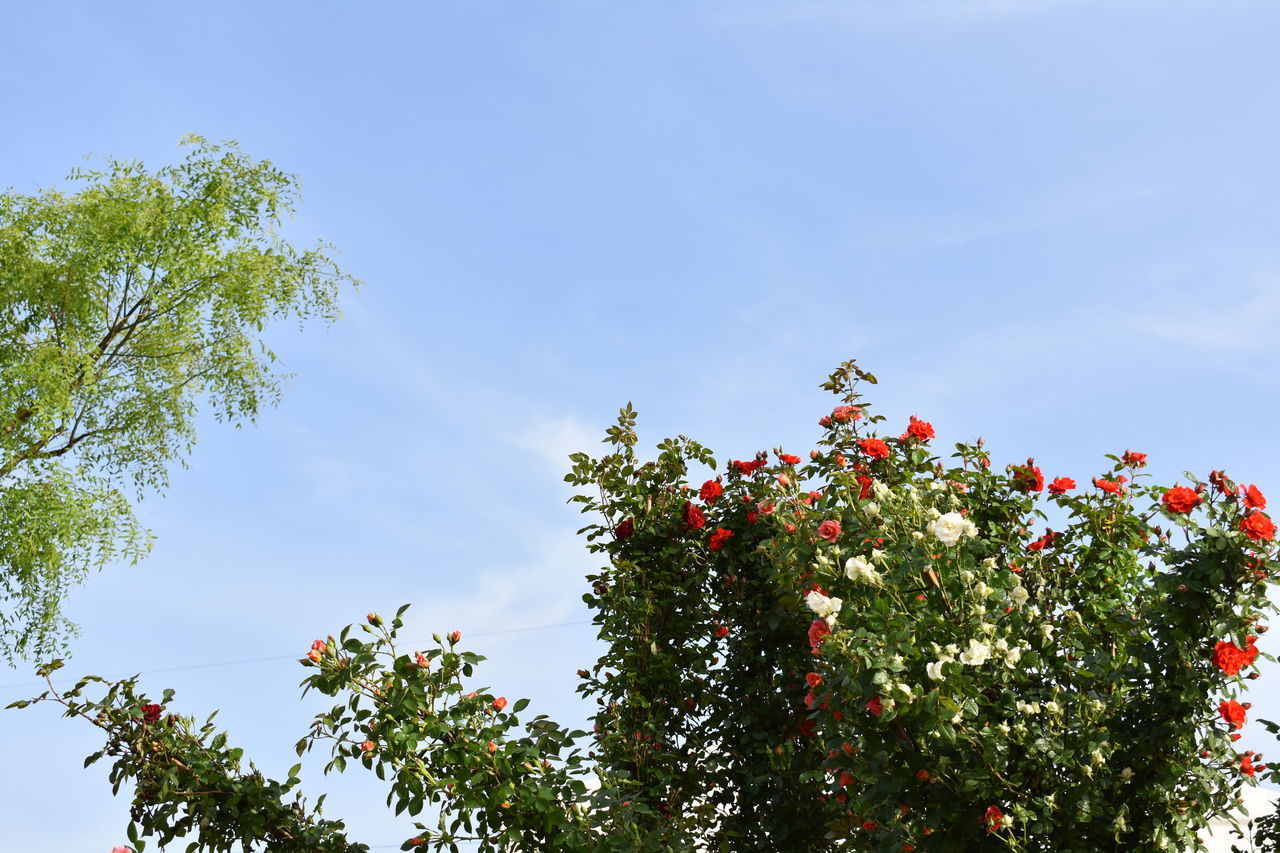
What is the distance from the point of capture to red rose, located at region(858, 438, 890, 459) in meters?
4.14

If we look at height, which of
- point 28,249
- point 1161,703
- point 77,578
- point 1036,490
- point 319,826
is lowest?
point 319,826

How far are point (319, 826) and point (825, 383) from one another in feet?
8.43

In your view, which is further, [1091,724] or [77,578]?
[77,578]

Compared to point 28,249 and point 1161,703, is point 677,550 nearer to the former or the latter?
point 1161,703

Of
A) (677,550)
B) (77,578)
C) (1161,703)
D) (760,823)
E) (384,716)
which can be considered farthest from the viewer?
(77,578)

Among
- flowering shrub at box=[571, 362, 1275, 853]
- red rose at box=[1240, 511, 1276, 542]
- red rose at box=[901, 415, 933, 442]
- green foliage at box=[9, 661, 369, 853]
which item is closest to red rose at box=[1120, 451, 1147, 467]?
flowering shrub at box=[571, 362, 1275, 853]

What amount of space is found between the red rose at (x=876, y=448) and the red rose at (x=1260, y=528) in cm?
153

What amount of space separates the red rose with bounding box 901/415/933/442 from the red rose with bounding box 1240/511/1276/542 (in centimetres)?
155

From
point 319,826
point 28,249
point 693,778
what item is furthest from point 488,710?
point 28,249

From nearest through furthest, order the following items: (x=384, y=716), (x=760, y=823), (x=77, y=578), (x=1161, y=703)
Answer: (x=1161, y=703)
(x=384, y=716)
(x=760, y=823)
(x=77, y=578)

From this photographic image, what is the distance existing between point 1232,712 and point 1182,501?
1.97 ft

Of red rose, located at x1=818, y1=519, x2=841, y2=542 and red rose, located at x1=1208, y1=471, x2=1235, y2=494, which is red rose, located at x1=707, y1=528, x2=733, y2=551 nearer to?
red rose, located at x1=818, y1=519, x2=841, y2=542

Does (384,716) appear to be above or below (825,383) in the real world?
below

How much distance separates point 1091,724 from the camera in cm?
295
